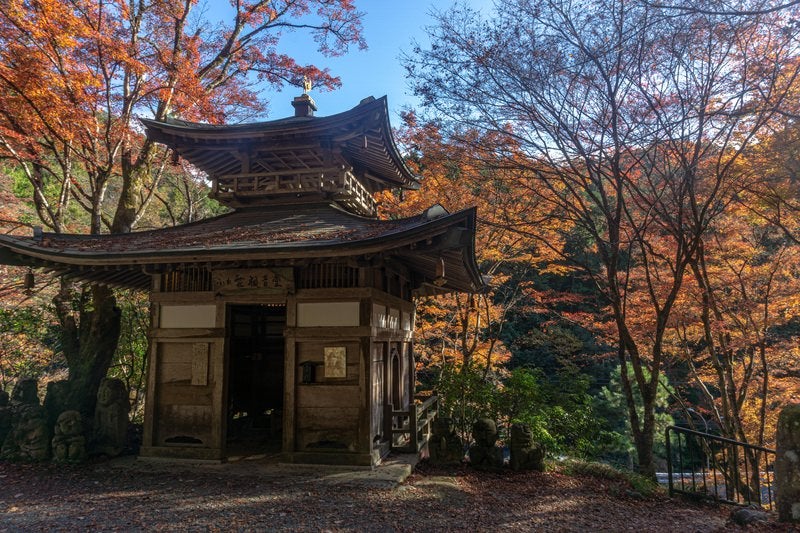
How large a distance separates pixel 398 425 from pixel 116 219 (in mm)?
8444

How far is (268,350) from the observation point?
1094cm

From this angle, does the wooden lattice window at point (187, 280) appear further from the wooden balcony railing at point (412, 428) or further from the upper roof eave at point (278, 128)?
the wooden balcony railing at point (412, 428)

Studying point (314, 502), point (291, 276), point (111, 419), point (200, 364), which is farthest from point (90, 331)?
point (314, 502)

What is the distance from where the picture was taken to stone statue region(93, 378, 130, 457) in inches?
316

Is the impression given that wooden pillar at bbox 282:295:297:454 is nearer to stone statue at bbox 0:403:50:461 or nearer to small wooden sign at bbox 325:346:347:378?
small wooden sign at bbox 325:346:347:378

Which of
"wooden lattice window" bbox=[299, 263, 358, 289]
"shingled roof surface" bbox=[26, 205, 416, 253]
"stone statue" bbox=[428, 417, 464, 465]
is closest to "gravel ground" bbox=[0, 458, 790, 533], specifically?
"stone statue" bbox=[428, 417, 464, 465]

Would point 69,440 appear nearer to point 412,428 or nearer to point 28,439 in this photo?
point 28,439

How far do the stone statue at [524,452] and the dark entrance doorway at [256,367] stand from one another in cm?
533

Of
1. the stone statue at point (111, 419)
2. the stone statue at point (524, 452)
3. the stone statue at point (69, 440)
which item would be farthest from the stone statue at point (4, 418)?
the stone statue at point (524, 452)

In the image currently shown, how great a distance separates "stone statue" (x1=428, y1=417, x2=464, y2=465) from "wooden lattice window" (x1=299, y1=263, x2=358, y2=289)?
316 centimetres

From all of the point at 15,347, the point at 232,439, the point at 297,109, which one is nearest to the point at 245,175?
the point at 297,109

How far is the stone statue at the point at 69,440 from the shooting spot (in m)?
7.70

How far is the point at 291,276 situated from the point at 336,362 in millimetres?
Answer: 1567

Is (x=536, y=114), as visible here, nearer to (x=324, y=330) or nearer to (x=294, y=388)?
(x=324, y=330)
